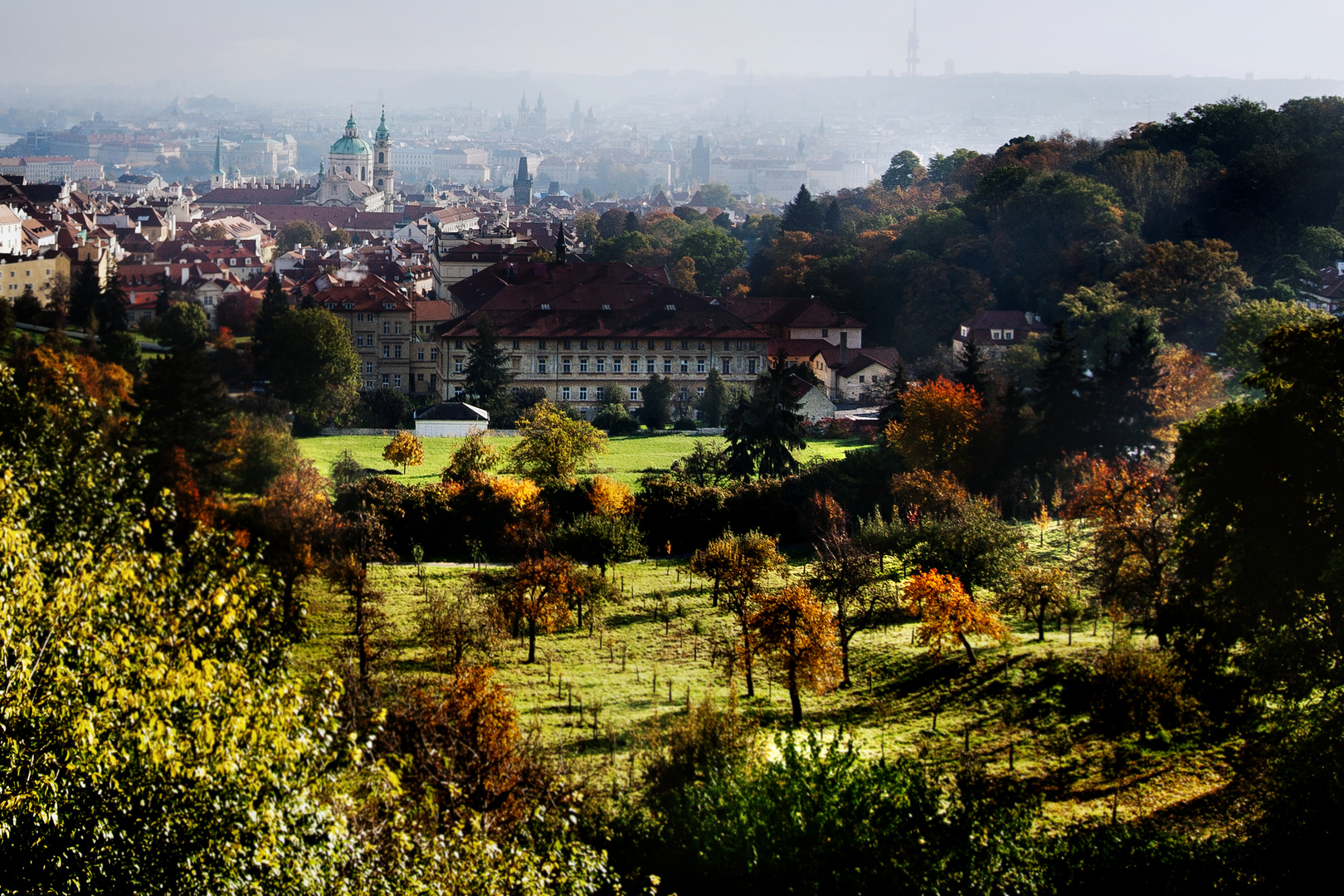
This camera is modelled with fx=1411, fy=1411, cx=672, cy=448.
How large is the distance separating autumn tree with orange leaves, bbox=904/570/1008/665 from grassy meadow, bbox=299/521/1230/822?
339 mm

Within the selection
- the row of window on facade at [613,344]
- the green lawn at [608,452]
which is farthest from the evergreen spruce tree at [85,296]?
the row of window on facade at [613,344]

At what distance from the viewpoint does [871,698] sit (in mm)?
16766

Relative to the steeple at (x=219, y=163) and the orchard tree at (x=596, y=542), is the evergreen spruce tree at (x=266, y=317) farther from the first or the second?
the steeple at (x=219, y=163)

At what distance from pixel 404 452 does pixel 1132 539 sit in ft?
53.8

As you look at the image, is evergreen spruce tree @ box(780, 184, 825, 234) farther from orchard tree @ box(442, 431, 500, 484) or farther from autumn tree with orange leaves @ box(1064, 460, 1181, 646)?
autumn tree with orange leaves @ box(1064, 460, 1181, 646)

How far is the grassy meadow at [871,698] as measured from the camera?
13930 millimetres

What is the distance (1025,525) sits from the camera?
25047mm

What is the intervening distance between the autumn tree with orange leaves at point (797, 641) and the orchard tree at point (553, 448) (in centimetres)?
1162

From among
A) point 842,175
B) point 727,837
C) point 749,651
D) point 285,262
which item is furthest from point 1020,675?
point 842,175

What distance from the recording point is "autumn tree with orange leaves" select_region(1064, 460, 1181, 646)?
1723 cm

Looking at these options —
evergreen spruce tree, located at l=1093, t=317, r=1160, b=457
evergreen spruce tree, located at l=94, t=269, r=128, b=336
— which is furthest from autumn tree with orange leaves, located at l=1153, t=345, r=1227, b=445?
evergreen spruce tree, located at l=94, t=269, r=128, b=336

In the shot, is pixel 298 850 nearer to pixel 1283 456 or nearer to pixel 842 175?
pixel 1283 456

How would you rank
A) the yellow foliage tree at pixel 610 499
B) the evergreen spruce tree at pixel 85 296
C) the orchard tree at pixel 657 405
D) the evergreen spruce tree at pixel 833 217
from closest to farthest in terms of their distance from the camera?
the yellow foliage tree at pixel 610 499, the evergreen spruce tree at pixel 85 296, the orchard tree at pixel 657 405, the evergreen spruce tree at pixel 833 217

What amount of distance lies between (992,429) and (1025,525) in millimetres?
3985
